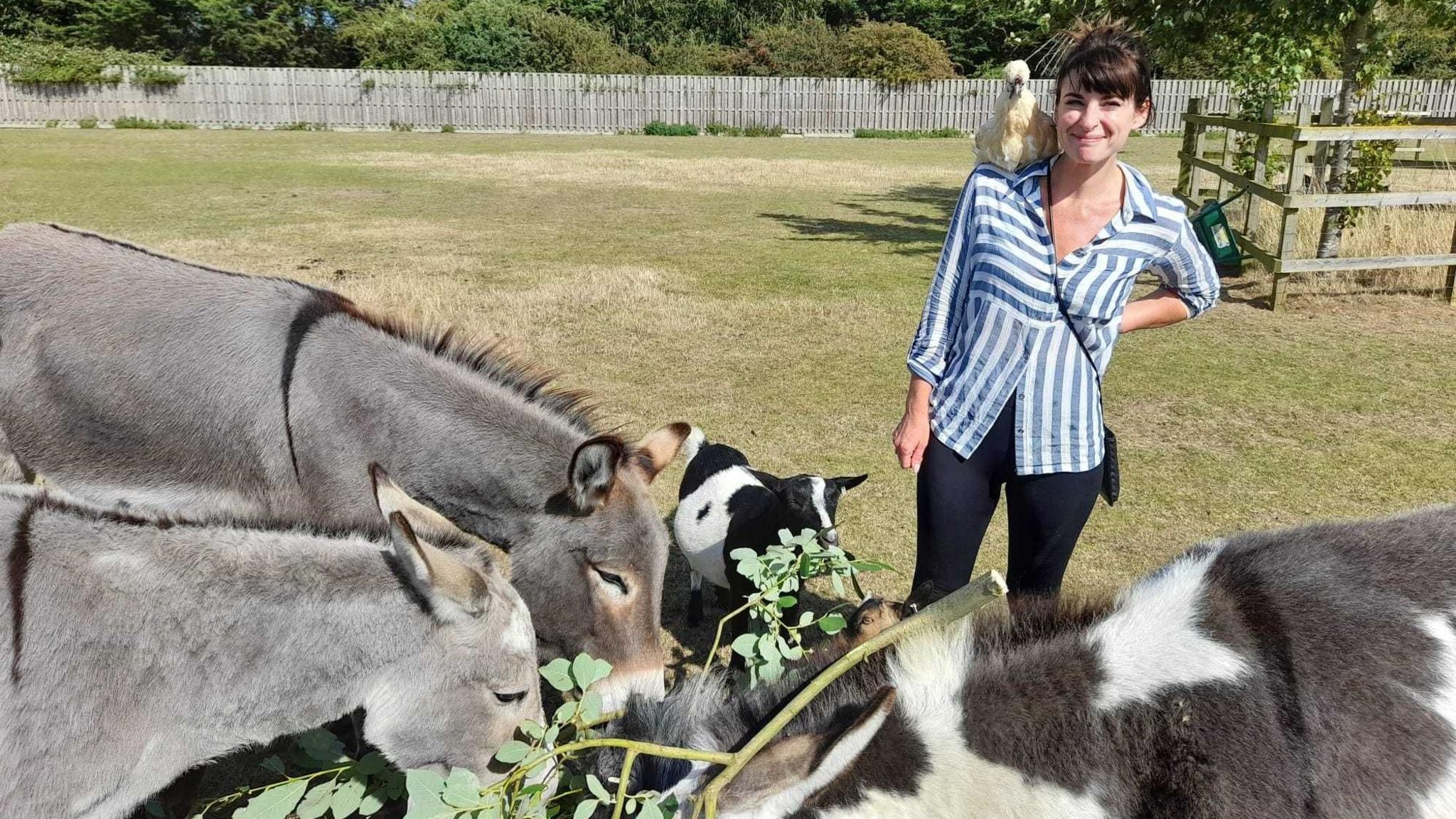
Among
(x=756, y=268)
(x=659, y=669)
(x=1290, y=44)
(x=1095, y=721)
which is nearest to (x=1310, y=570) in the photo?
(x=1095, y=721)

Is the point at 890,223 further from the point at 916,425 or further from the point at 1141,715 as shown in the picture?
the point at 1141,715

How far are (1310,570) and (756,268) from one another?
1013 cm

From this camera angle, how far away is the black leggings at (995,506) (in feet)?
9.08

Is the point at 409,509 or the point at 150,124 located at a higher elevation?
the point at 150,124

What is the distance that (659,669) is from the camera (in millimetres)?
3098

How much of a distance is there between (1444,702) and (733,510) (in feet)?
10.2

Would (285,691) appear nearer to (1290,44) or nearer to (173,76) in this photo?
(1290,44)

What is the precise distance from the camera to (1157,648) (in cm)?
173

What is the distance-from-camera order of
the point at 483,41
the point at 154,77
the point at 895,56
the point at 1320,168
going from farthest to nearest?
the point at 483,41
the point at 895,56
the point at 154,77
the point at 1320,168

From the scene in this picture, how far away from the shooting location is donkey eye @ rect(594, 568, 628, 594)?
3078 mm

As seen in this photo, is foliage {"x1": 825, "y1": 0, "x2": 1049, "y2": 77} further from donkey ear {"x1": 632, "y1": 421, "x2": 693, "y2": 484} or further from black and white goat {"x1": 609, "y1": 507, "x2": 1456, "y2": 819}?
black and white goat {"x1": 609, "y1": 507, "x2": 1456, "y2": 819}

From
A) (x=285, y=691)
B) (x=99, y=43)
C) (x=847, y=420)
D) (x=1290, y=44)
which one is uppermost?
(x=99, y=43)

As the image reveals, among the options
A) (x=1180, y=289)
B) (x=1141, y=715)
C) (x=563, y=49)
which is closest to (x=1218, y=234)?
(x=1180, y=289)

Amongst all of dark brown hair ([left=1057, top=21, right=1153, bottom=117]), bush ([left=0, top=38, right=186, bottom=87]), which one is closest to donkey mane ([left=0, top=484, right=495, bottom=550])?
dark brown hair ([left=1057, top=21, right=1153, bottom=117])
